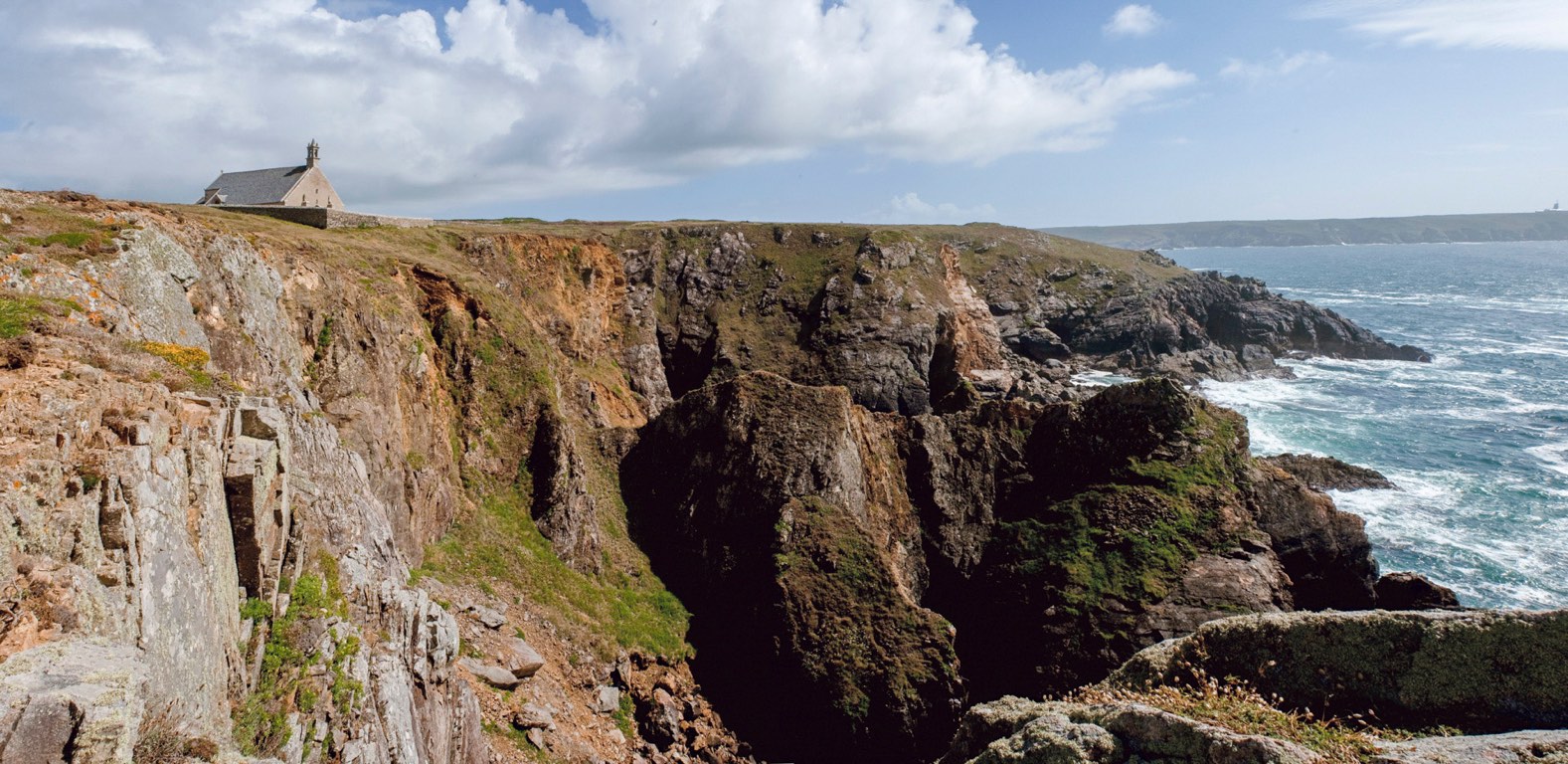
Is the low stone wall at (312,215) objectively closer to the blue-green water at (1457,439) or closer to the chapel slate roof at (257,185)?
the chapel slate roof at (257,185)

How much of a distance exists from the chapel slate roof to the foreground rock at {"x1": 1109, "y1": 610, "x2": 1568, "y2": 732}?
149 feet

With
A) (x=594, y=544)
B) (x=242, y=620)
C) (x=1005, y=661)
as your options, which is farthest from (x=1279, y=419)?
(x=242, y=620)

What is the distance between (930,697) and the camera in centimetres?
2439

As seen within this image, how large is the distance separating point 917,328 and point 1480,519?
37447mm

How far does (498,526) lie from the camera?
2664cm

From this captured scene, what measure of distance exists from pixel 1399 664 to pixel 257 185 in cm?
5141

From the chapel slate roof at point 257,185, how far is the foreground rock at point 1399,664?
45.3 metres

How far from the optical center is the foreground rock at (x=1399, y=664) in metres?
9.33

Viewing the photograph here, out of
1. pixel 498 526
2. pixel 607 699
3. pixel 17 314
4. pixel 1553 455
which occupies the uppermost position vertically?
pixel 17 314

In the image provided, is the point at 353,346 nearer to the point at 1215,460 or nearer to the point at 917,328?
the point at 1215,460

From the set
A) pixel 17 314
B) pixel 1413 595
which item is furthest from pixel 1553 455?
pixel 17 314

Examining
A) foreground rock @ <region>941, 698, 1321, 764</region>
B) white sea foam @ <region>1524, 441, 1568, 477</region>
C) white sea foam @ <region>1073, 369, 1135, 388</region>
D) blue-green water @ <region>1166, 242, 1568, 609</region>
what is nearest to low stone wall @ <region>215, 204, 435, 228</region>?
foreground rock @ <region>941, 698, 1321, 764</region>

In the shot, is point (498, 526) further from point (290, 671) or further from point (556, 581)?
point (290, 671)

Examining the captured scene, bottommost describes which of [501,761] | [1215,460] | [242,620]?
[501,761]
